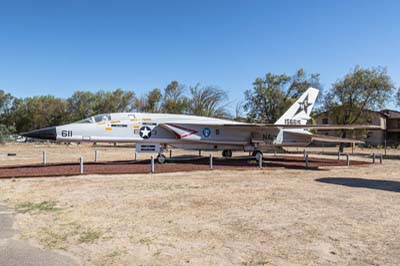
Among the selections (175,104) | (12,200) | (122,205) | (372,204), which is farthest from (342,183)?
(175,104)

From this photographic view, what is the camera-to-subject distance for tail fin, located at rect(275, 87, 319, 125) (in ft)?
75.9

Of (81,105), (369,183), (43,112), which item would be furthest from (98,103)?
(369,183)

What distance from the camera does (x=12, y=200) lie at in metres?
8.05

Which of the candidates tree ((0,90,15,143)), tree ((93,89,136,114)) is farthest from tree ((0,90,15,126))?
tree ((93,89,136,114))

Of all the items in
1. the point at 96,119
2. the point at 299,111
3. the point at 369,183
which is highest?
the point at 299,111

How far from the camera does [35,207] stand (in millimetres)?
7262

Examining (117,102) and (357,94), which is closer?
(357,94)

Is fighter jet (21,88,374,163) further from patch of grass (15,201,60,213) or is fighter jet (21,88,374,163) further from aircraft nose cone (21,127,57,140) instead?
patch of grass (15,201,60,213)

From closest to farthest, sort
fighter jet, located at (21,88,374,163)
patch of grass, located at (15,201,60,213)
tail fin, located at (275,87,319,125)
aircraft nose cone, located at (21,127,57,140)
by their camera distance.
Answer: patch of grass, located at (15,201,60,213)
aircraft nose cone, located at (21,127,57,140)
fighter jet, located at (21,88,374,163)
tail fin, located at (275,87,319,125)

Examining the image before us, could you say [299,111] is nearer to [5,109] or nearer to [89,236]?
[89,236]

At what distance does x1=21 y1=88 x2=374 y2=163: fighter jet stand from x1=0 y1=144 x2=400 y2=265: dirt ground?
211 inches

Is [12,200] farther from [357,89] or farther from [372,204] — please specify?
[357,89]

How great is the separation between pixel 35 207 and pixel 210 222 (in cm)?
416

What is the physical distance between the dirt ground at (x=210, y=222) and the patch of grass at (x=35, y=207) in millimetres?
21
